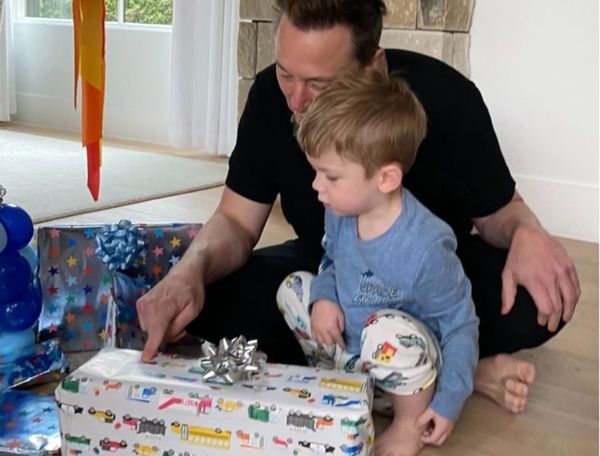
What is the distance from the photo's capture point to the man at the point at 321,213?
117cm

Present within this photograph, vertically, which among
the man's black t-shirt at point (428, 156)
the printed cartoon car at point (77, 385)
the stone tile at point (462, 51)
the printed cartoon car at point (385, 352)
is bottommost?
the printed cartoon car at point (77, 385)

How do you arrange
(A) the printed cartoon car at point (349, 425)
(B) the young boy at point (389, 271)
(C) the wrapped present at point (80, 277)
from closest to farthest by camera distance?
(A) the printed cartoon car at point (349, 425) < (B) the young boy at point (389, 271) < (C) the wrapped present at point (80, 277)

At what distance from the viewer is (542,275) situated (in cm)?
123

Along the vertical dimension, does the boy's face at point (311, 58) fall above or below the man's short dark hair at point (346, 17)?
below

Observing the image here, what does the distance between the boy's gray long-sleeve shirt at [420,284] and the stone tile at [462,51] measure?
1.56 metres

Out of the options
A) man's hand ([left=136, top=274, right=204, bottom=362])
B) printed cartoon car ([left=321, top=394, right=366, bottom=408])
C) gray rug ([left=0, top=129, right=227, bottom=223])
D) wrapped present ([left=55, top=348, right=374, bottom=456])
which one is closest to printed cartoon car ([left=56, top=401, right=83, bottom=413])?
wrapped present ([left=55, top=348, right=374, bottom=456])

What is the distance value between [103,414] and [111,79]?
11.1 feet

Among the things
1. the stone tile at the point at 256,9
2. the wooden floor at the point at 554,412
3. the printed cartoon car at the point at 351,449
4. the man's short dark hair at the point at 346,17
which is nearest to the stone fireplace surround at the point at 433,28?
the stone tile at the point at 256,9

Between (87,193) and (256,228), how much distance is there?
1.47 m

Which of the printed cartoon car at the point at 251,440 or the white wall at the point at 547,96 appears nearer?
the printed cartoon car at the point at 251,440

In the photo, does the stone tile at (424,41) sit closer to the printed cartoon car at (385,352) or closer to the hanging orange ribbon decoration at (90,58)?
the hanging orange ribbon decoration at (90,58)

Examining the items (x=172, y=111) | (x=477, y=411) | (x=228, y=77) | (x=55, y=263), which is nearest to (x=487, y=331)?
(x=477, y=411)

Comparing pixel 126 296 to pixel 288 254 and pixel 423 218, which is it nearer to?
pixel 288 254

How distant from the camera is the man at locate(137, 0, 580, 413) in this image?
1.17 metres
